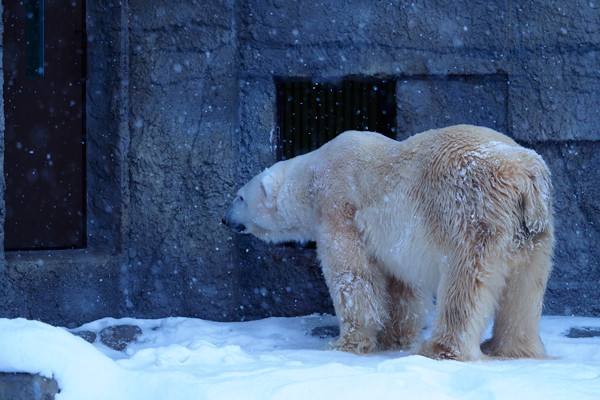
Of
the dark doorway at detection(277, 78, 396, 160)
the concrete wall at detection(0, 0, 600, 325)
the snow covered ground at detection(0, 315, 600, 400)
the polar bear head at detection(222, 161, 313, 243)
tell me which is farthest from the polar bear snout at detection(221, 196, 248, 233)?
the snow covered ground at detection(0, 315, 600, 400)

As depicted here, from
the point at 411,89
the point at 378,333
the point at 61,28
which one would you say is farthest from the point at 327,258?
the point at 61,28

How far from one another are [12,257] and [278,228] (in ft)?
4.45

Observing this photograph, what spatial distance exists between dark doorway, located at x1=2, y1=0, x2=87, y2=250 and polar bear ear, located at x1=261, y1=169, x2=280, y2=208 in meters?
1.19

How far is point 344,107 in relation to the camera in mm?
4719

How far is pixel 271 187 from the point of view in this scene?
373 centimetres

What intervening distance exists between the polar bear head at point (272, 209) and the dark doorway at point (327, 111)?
77cm

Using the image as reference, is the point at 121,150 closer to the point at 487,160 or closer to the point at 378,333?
the point at 378,333

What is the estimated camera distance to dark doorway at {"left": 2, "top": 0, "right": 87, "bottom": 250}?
4207 millimetres

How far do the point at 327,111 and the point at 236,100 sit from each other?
72 cm

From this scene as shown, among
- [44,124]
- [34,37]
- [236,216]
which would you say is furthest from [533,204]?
[34,37]

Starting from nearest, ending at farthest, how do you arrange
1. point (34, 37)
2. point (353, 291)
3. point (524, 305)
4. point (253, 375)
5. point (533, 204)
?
point (253, 375) < point (533, 204) < point (524, 305) < point (353, 291) < point (34, 37)

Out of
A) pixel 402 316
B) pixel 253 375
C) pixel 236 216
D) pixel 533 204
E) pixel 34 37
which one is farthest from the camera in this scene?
pixel 34 37

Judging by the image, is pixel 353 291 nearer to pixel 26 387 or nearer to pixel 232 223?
pixel 232 223

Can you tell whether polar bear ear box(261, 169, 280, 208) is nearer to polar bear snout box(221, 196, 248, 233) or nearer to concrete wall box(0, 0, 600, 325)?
polar bear snout box(221, 196, 248, 233)
